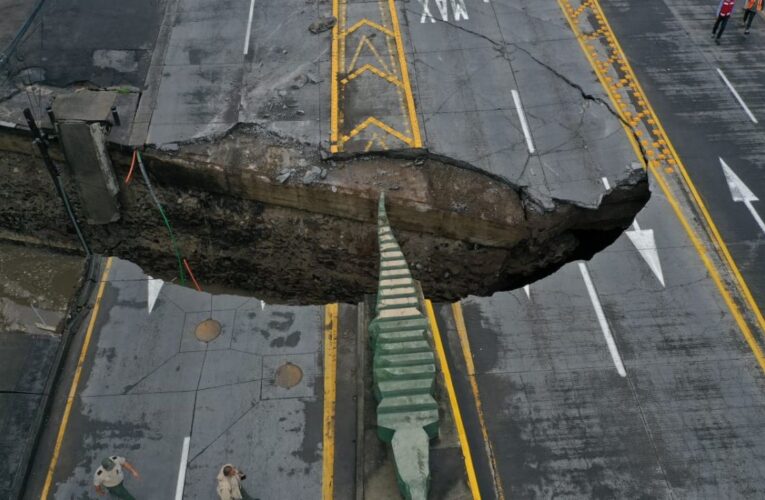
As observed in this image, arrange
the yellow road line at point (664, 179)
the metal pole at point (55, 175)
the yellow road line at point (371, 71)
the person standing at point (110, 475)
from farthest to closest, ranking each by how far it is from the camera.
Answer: the yellow road line at point (371, 71), the metal pole at point (55, 175), the yellow road line at point (664, 179), the person standing at point (110, 475)

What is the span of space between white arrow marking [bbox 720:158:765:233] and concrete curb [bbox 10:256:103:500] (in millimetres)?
13031

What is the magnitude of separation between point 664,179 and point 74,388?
1212 centimetres

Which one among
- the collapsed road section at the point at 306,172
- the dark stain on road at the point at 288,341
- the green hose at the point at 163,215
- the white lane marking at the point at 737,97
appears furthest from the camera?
the white lane marking at the point at 737,97

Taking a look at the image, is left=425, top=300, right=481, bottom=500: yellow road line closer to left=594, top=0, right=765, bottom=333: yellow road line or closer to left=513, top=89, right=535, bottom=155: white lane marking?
left=513, top=89, right=535, bottom=155: white lane marking

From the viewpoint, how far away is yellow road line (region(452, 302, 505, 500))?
8969 mm

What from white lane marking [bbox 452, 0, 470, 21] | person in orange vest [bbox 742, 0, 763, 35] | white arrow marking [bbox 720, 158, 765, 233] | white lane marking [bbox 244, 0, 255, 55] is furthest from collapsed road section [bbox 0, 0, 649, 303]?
person in orange vest [bbox 742, 0, 763, 35]

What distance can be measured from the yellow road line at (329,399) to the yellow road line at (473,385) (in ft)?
6.95

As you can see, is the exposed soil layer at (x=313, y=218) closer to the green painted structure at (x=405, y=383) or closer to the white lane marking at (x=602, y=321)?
the white lane marking at (x=602, y=321)

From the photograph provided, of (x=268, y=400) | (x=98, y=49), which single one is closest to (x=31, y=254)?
(x=98, y=49)

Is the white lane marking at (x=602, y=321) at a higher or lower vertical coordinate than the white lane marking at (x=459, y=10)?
lower

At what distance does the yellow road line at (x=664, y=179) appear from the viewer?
35.3 ft

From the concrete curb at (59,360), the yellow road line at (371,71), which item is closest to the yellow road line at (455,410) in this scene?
the concrete curb at (59,360)

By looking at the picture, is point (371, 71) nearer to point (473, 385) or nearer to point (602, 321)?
point (602, 321)

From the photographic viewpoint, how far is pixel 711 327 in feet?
35.2
